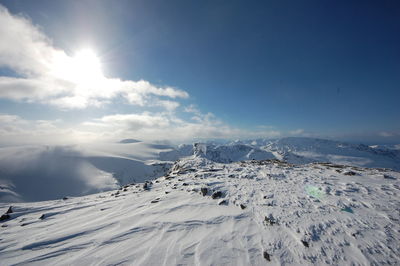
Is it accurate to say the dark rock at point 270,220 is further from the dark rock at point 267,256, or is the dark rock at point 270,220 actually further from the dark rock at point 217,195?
the dark rock at point 217,195

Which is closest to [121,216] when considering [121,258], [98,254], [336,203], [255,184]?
[98,254]

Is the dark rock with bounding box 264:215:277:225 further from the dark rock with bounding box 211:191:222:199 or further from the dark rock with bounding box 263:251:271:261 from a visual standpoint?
the dark rock with bounding box 211:191:222:199

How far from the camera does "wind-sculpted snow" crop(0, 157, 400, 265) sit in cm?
475

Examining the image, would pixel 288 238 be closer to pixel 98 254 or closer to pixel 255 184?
pixel 255 184

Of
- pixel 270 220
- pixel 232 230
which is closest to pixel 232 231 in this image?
pixel 232 230

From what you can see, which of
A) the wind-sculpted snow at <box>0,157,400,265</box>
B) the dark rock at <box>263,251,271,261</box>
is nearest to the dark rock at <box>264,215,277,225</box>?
the wind-sculpted snow at <box>0,157,400,265</box>

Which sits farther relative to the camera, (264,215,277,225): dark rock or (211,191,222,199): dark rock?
(211,191,222,199): dark rock

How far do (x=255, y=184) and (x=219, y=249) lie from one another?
6898mm

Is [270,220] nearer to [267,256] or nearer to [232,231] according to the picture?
[232,231]

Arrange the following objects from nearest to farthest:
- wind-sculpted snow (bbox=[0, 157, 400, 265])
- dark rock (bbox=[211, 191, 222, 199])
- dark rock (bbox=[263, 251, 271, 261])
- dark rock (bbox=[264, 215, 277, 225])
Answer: dark rock (bbox=[263, 251, 271, 261]) < wind-sculpted snow (bbox=[0, 157, 400, 265]) < dark rock (bbox=[264, 215, 277, 225]) < dark rock (bbox=[211, 191, 222, 199])

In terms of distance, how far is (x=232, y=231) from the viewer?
19.3ft

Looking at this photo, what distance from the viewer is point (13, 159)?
195875 millimetres

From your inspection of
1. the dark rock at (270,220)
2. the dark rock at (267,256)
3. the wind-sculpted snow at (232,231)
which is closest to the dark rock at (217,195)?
the wind-sculpted snow at (232,231)

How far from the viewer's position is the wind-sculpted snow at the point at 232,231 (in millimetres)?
4750
